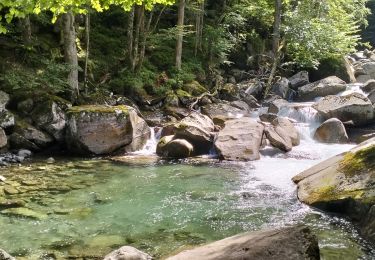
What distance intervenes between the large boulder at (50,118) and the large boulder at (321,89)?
12.9 meters

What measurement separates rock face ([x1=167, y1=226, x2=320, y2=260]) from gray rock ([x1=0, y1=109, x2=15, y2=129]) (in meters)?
9.15

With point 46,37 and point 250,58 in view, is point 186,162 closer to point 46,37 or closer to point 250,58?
point 46,37

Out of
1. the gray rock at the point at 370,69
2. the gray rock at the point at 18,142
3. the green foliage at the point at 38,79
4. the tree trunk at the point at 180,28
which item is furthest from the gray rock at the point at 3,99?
the gray rock at the point at 370,69

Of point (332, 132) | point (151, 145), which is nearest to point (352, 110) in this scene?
point (332, 132)

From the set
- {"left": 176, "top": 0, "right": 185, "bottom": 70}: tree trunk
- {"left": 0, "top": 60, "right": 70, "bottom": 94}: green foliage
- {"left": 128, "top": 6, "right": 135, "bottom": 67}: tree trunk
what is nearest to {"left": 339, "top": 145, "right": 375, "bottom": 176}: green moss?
{"left": 0, "top": 60, "right": 70, "bottom": 94}: green foliage

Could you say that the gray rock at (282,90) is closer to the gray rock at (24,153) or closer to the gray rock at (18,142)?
the gray rock at (18,142)

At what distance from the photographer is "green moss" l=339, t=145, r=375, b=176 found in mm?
8078

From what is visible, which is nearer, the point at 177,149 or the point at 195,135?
the point at 177,149

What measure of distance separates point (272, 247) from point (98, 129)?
893 cm

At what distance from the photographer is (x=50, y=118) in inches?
508

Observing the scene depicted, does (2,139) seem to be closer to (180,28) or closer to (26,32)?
(26,32)

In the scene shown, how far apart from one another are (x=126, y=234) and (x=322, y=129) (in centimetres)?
1009

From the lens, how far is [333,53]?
80.4ft

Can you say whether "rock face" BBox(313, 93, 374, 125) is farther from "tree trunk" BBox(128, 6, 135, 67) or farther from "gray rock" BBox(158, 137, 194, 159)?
"tree trunk" BBox(128, 6, 135, 67)
